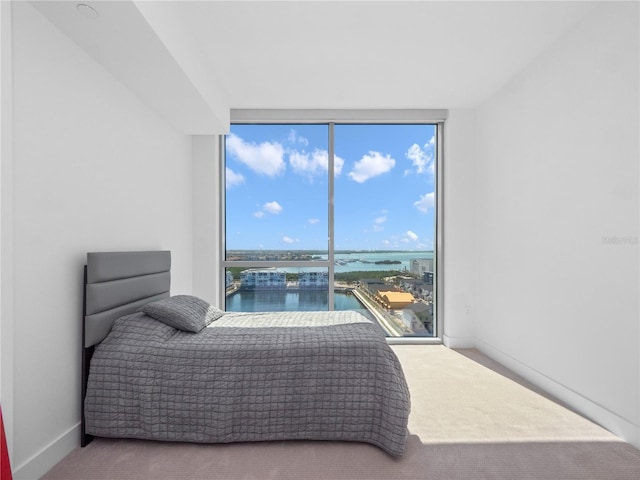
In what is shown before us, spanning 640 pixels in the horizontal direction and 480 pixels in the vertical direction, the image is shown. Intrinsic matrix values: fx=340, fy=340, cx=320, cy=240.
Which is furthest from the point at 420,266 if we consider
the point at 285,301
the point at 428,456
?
the point at 428,456

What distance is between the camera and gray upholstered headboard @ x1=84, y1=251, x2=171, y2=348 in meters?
1.94

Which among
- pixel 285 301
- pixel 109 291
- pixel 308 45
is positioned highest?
pixel 308 45

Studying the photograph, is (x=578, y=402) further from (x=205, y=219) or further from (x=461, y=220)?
(x=205, y=219)

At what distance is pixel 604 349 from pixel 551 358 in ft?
1.73

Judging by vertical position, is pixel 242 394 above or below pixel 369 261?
below

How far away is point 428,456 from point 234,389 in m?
1.12

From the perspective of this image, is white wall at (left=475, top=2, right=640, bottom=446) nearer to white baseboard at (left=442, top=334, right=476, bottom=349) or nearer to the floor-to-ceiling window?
white baseboard at (left=442, top=334, right=476, bottom=349)

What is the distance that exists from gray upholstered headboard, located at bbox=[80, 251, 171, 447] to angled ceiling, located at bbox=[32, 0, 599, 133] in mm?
1221

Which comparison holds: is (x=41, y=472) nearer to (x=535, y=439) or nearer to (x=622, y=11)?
(x=535, y=439)

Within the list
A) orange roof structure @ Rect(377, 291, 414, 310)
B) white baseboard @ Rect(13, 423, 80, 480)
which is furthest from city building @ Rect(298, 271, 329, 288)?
white baseboard @ Rect(13, 423, 80, 480)

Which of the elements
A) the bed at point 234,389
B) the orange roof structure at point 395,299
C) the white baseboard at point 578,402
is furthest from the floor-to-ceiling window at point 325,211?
the bed at point 234,389

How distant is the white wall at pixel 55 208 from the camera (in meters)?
1.58

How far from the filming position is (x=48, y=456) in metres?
1.72

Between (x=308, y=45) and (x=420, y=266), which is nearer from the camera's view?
(x=308, y=45)
